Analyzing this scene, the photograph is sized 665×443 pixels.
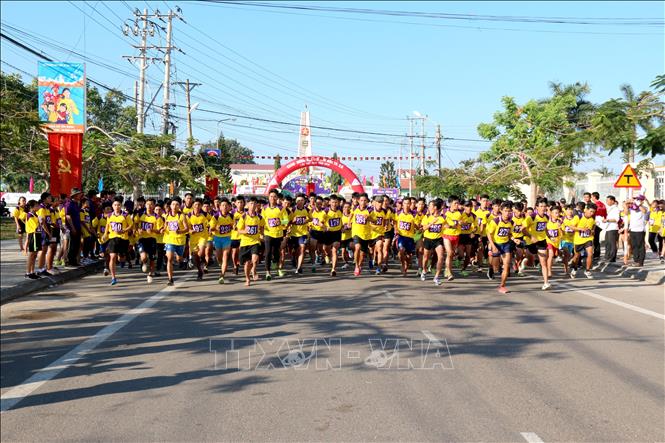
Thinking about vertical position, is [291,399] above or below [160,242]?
below

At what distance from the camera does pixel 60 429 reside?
16.0 ft

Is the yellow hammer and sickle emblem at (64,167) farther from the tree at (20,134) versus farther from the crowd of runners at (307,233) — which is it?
the crowd of runners at (307,233)

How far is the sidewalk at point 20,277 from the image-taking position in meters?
11.8

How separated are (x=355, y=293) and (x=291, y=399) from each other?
22.6 ft

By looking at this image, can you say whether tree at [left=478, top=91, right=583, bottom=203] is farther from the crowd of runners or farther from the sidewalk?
the sidewalk

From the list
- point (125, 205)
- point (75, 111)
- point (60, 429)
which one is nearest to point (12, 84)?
point (75, 111)

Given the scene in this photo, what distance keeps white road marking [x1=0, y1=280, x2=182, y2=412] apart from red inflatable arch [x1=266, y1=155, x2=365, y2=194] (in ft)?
96.7

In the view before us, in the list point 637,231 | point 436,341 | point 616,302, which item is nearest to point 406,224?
point 616,302

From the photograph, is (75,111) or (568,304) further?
(75,111)

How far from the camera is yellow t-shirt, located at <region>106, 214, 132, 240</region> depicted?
1370 centimetres

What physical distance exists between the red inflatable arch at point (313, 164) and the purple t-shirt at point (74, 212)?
2395 centimetres

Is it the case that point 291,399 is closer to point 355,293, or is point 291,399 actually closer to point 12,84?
point 355,293

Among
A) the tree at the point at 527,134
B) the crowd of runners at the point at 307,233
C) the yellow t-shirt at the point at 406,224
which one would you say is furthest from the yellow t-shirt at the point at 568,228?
the tree at the point at 527,134

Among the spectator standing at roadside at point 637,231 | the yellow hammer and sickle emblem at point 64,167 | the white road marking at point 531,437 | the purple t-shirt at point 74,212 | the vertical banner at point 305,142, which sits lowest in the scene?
the white road marking at point 531,437
